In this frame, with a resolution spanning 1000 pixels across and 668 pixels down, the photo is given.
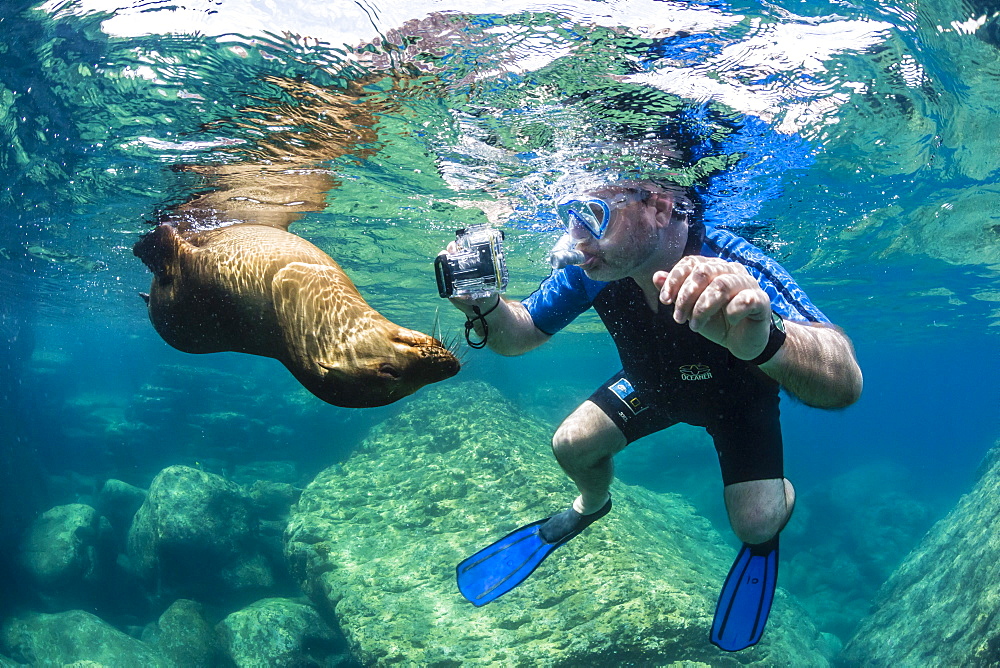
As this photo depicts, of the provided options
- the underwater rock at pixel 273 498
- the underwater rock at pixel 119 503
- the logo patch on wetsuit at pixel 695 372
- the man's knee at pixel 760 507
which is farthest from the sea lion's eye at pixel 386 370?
the underwater rock at pixel 119 503

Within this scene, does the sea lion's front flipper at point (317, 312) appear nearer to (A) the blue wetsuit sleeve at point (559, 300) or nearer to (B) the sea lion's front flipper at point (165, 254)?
(B) the sea lion's front flipper at point (165, 254)

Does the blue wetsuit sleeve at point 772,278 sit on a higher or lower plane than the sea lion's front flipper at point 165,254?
lower

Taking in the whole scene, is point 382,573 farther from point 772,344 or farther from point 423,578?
point 772,344

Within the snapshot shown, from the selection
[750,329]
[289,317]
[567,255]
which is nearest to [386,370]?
[289,317]

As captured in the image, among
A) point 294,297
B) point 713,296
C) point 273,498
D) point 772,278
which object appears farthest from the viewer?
point 273,498

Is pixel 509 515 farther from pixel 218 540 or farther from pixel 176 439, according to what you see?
pixel 176 439
